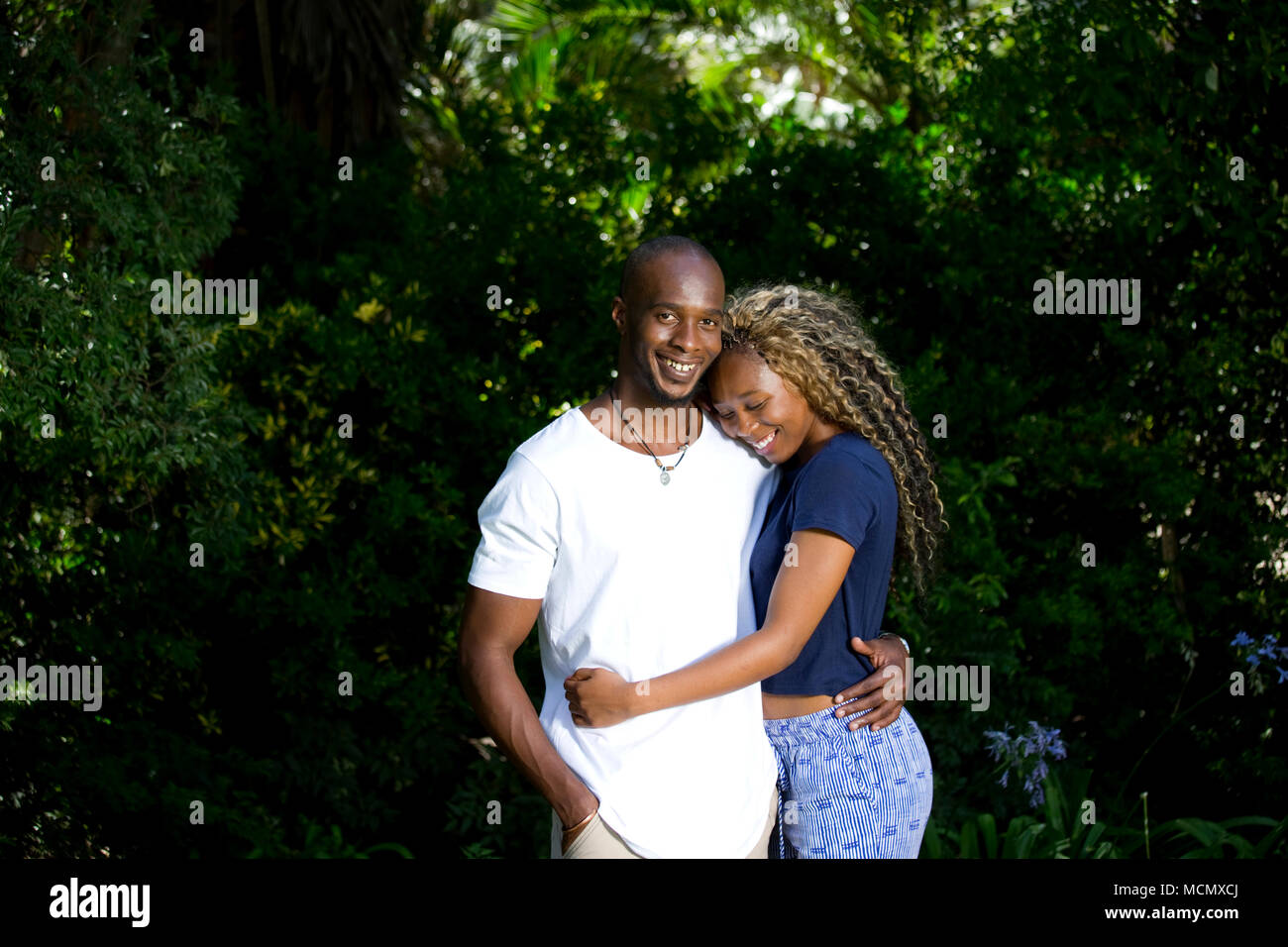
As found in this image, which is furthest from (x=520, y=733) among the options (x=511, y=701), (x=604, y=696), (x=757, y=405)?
(x=757, y=405)

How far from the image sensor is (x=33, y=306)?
3828 millimetres

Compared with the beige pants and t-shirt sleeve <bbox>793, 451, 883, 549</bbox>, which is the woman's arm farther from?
the beige pants

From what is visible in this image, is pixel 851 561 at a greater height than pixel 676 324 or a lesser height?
lesser

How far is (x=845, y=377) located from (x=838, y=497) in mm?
358

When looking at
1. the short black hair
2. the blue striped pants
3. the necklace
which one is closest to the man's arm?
the necklace

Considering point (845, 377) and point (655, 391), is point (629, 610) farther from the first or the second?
point (845, 377)

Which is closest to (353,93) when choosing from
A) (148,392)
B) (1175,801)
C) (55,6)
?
(55,6)

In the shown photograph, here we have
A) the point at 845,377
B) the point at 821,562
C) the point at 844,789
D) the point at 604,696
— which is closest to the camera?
the point at 604,696

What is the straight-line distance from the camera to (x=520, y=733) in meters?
2.42

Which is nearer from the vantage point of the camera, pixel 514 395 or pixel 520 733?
pixel 520 733

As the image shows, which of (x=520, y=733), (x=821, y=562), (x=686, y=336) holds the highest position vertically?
(x=686, y=336)
